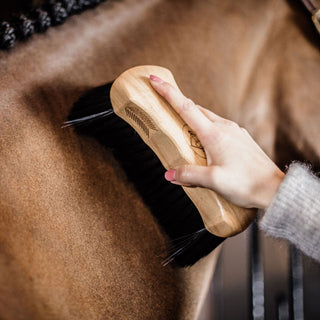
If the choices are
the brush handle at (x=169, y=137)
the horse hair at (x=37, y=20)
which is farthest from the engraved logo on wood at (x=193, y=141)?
the horse hair at (x=37, y=20)

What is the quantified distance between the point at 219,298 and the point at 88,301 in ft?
1.58

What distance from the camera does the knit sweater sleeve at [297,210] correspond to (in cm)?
40

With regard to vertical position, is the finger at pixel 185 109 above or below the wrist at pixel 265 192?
above

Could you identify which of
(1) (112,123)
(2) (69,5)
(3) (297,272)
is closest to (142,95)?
(1) (112,123)

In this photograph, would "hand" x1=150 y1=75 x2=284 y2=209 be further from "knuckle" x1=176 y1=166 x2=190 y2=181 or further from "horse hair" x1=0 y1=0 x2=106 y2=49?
"horse hair" x1=0 y1=0 x2=106 y2=49

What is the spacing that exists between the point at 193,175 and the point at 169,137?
5 centimetres

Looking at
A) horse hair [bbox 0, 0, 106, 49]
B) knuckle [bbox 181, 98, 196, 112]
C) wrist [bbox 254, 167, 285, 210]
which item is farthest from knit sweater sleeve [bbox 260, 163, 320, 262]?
horse hair [bbox 0, 0, 106, 49]

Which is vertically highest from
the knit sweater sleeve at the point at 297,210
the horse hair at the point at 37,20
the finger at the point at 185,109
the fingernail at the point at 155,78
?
the horse hair at the point at 37,20

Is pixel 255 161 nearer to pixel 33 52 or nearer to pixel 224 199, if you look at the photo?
pixel 224 199

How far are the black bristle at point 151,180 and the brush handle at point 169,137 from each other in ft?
0.08

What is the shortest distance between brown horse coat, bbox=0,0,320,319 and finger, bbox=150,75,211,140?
10 centimetres

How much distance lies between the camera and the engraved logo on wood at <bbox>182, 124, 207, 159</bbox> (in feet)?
1.42

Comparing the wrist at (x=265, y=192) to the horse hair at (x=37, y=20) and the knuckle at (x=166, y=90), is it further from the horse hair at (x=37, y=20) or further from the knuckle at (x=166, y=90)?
the horse hair at (x=37, y=20)

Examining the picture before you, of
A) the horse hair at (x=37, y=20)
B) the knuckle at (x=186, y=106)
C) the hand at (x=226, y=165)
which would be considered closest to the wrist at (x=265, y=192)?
the hand at (x=226, y=165)
